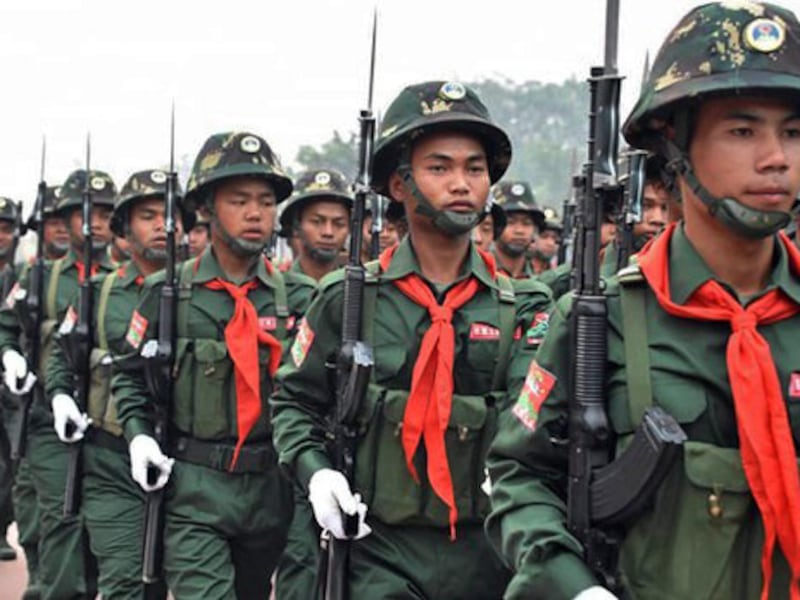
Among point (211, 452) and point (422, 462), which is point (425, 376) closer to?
point (422, 462)

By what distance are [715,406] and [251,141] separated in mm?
3594

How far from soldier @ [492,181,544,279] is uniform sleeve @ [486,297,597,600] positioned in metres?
6.28

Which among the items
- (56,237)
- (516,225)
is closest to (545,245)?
(516,225)

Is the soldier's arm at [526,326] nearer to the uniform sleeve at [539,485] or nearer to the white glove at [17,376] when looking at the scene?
the uniform sleeve at [539,485]

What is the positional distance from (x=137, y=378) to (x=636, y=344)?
11.0ft

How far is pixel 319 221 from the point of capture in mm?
8102

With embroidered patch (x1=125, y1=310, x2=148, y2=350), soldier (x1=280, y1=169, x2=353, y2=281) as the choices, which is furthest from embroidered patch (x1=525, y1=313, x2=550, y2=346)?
soldier (x1=280, y1=169, x2=353, y2=281)

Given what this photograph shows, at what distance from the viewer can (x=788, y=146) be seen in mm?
2641

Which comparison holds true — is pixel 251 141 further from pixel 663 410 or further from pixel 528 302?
pixel 663 410

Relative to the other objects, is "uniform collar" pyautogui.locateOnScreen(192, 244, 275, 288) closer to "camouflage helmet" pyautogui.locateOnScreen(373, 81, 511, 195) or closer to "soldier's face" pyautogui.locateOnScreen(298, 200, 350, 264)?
"camouflage helmet" pyautogui.locateOnScreen(373, 81, 511, 195)

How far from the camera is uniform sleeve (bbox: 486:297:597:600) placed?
2658mm

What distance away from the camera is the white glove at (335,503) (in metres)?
3.94

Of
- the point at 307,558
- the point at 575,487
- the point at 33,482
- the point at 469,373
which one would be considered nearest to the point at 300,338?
the point at 469,373

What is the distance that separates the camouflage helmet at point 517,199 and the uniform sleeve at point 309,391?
5.76 m
